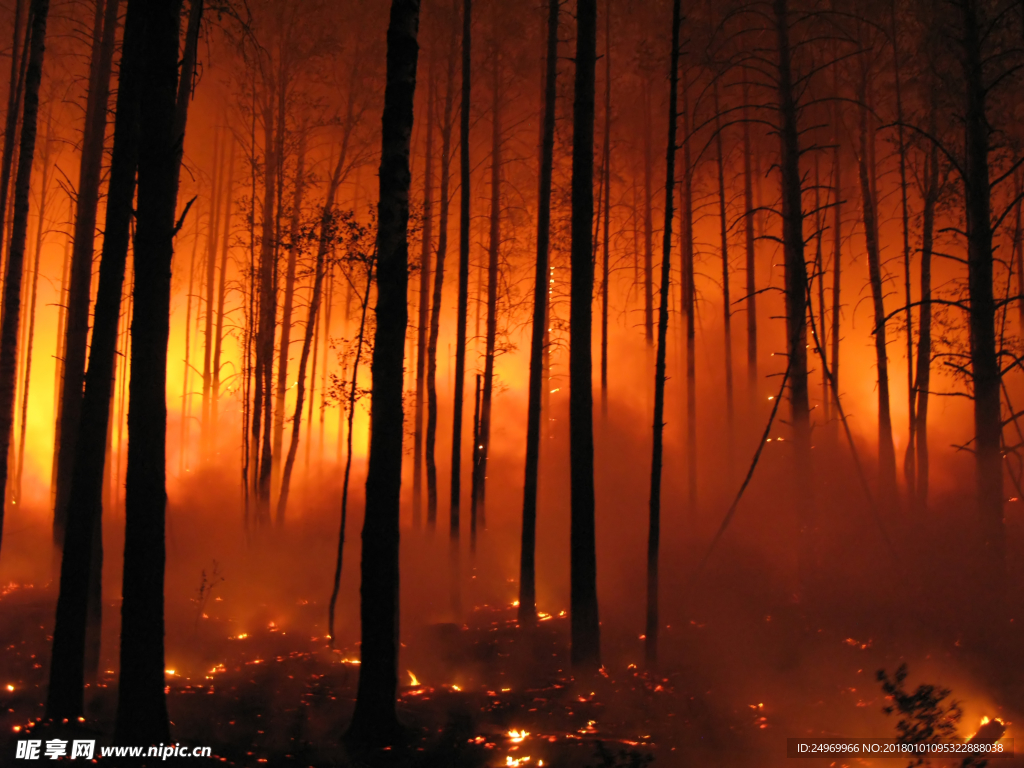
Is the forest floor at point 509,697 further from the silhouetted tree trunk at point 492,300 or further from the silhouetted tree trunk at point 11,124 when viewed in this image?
the silhouetted tree trunk at point 11,124

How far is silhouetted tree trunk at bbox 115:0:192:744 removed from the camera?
4891 millimetres

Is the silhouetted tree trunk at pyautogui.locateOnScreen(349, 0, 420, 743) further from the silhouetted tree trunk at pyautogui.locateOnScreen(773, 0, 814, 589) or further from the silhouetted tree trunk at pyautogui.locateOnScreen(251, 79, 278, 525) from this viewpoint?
the silhouetted tree trunk at pyautogui.locateOnScreen(251, 79, 278, 525)

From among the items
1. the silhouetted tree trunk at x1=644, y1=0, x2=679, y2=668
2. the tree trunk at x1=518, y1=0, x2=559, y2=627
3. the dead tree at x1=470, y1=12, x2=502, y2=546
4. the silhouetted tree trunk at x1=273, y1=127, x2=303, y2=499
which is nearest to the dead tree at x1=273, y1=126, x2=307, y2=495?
the silhouetted tree trunk at x1=273, y1=127, x2=303, y2=499

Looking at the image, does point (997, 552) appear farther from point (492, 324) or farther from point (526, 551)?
point (492, 324)

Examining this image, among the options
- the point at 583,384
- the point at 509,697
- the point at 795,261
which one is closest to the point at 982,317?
the point at 795,261

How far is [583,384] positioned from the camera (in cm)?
826

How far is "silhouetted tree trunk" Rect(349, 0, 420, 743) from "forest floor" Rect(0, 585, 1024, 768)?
0.58m

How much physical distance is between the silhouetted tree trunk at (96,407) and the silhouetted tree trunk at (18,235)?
11.1ft

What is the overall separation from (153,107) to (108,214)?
1794 mm

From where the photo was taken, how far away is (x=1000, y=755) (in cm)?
564

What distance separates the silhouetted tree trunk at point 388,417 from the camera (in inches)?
228

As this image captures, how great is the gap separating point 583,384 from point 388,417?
320cm

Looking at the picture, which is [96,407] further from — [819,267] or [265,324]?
[819,267]

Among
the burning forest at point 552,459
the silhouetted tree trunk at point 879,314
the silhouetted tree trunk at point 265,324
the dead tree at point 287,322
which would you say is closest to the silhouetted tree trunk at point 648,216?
the burning forest at point 552,459
